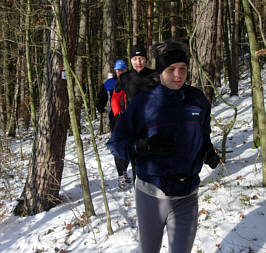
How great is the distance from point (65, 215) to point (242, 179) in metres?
3.01

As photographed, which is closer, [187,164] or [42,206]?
[187,164]

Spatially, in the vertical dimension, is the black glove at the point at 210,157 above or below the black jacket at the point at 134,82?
below

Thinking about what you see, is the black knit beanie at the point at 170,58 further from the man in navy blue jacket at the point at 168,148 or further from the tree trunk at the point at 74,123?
the tree trunk at the point at 74,123

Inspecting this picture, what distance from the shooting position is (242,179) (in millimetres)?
4480

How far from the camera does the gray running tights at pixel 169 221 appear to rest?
6.24 feet

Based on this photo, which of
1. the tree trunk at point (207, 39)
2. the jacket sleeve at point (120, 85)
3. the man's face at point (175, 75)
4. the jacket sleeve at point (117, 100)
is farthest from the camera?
the tree trunk at point (207, 39)

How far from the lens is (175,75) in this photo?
1.87 m

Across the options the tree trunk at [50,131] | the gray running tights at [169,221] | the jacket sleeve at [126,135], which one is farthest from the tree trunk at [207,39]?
the gray running tights at [169,221]

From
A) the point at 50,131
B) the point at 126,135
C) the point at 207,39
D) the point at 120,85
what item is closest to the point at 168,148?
the point at 126,135

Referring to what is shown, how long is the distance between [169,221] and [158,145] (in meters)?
0.61

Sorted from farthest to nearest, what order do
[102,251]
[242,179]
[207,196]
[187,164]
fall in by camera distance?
1. [242,179]
2. [207,196]
3. [102,251]
4. [187,164]

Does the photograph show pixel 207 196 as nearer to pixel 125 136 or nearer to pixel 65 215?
pixel 65 215

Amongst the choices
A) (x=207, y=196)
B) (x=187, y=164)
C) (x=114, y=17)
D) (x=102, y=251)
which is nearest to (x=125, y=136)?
(x=187, y=164)

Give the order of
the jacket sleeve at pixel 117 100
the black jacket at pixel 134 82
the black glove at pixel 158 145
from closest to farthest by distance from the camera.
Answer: the black glove at pixel 158 145, the black jacket at pixel 134 82, the jacket sleeve at pixel 117 100
